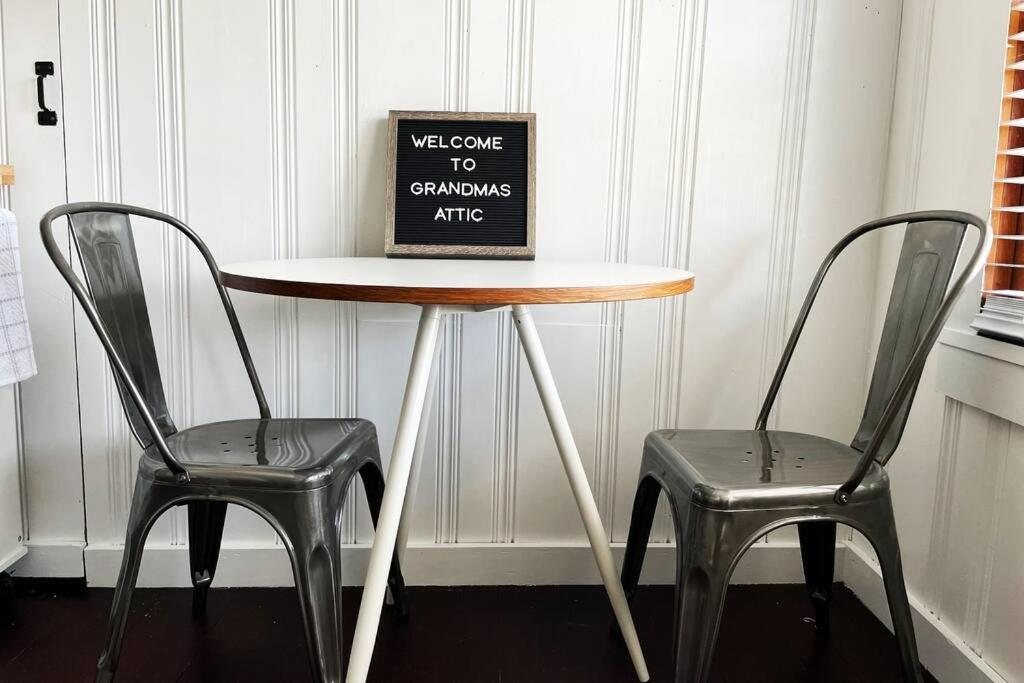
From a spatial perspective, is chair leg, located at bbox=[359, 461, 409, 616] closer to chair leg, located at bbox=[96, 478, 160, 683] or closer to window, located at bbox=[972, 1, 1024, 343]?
chair leg, located at bbox=[96, 478, 160, 683]

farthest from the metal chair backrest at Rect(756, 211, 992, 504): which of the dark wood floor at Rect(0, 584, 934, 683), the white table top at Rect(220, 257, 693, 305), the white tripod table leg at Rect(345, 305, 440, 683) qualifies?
the white tripod table leg at Rect(345, 305, 440, 683)

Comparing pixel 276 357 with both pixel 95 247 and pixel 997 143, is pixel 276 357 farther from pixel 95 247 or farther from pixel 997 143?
pixel 997 143

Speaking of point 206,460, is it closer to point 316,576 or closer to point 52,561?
point 316,576

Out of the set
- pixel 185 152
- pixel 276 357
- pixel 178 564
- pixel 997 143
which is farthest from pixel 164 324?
pixel 997 143

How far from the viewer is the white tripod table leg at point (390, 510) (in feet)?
4.59

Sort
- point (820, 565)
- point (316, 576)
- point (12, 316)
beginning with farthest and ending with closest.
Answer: point (820, 565)
point (12, 316)
point (316, 576)

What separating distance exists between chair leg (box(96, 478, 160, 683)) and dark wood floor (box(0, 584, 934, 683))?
0.22 metres

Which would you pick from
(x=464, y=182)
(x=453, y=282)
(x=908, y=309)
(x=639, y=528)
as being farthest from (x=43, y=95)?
(x=908, y=309)

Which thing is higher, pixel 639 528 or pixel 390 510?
pixel 390 510

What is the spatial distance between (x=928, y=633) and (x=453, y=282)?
1248 millimetres

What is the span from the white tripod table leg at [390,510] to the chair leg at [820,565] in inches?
36.0

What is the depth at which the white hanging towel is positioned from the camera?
1.67 metres

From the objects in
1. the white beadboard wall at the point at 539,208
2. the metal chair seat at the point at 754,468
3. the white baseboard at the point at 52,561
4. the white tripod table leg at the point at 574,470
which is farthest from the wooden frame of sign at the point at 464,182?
the white baseboard at the point at 52,561

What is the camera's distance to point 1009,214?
1.57 metres
